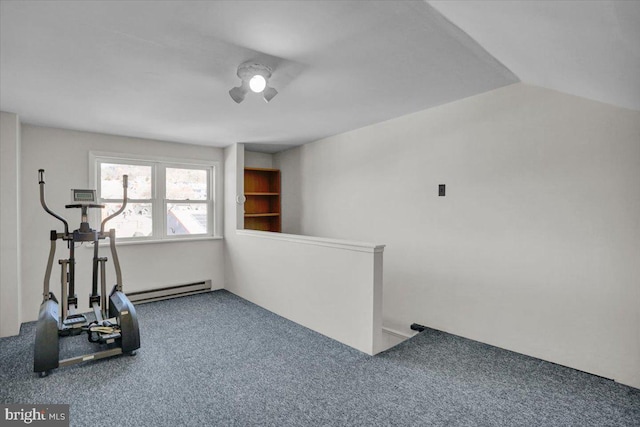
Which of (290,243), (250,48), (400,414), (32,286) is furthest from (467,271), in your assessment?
(32,286)

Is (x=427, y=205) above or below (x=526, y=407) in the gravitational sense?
above

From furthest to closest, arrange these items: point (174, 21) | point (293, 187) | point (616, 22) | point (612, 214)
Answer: point (293, 187) < point (612, 214) < point (174, 21) < point (616, 22)

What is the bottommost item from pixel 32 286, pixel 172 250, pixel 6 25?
pixel 32 286

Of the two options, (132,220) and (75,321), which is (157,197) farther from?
(75,321)

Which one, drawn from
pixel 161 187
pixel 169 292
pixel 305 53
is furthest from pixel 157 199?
pixel 305 53

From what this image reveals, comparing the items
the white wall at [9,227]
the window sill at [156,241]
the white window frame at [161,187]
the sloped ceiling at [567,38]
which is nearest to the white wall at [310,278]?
the white window frame at [161,187]

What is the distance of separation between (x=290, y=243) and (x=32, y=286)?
10.1 ft

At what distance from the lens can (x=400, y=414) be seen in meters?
2.04

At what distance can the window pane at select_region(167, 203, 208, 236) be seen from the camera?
4.92 metres

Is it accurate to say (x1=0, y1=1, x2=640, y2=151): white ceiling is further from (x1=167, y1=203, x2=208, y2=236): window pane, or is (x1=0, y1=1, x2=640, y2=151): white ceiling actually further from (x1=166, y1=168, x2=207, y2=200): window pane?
(x1=167, y1=203, x2=208, y2=236): window pane

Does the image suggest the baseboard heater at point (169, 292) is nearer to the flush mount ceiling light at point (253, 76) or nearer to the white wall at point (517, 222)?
the white wall at point (517, 222)

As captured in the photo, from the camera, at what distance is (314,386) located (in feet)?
7.79

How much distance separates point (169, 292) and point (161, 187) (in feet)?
5.01

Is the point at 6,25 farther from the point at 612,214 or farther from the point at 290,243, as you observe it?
the point at 612,214
